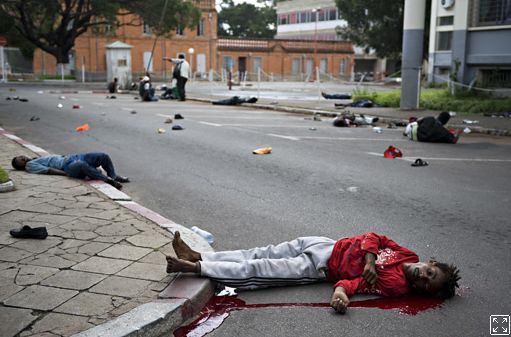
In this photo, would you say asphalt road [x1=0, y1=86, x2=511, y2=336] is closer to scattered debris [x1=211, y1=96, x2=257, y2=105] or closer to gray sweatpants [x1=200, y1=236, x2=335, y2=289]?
gray sweatpants [x1=200, y1=236, x2=335, y2=289]

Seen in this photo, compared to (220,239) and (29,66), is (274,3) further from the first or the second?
(220,239)

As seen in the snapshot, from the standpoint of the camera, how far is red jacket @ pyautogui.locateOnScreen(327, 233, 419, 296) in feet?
14.0

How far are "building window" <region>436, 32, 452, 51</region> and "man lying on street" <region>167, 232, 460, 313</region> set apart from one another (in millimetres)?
Answer: 25906

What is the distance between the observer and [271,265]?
14.7 feet

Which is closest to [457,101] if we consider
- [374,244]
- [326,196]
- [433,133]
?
[433,133]

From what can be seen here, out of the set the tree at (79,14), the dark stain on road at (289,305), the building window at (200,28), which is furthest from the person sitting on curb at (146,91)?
the building window at (200,28)

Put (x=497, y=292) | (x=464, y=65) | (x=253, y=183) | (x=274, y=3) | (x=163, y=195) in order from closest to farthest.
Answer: (x=497, y=292), (x=163, y=195), (x=253, y=183), (x=464, y=65), (x=274, y=3)

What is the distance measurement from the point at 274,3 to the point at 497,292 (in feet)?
292

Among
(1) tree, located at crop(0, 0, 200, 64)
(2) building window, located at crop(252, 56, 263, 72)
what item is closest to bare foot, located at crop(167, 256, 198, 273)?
(1) tree, located at crop(0, 0, 200, 64)

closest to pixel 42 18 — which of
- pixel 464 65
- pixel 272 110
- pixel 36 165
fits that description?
pixel 272 110

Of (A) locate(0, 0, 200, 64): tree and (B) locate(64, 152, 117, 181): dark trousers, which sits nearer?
(B) locate(64, 152, 117, 181): dark trousers

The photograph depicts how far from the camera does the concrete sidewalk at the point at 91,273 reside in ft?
11.8

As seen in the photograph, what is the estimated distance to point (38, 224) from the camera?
18.2 ft

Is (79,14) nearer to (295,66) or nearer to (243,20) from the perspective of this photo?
(295,66)
